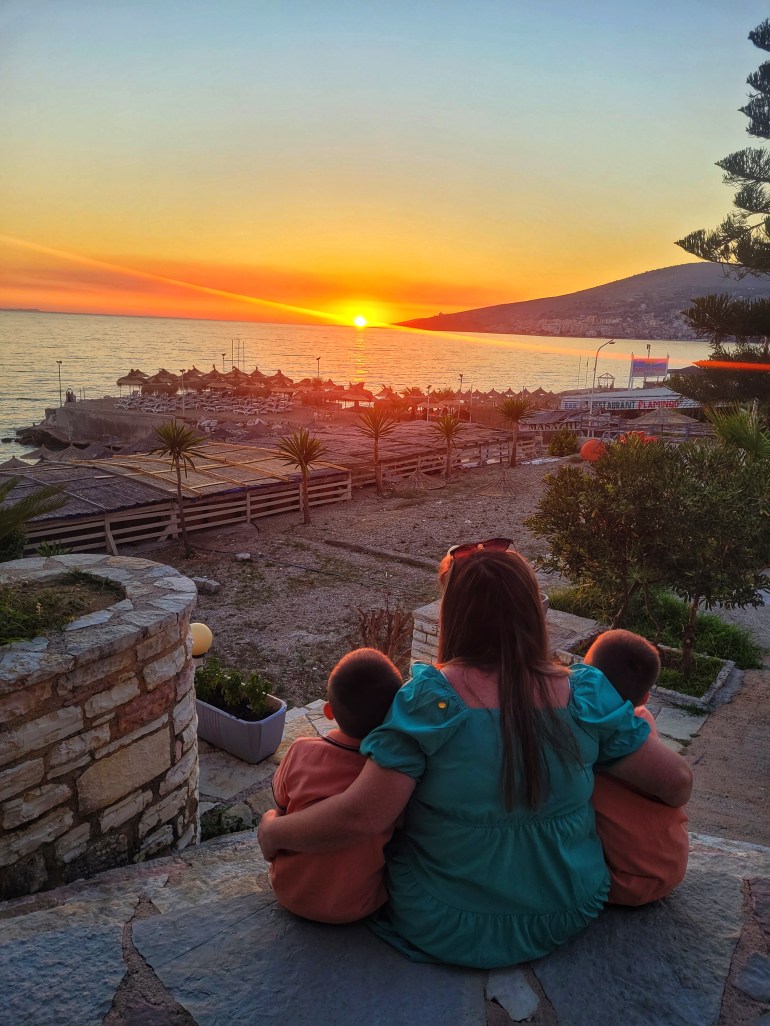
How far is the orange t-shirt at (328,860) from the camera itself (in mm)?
1933

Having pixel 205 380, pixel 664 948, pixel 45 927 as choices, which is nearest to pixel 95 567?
pixel 45 927

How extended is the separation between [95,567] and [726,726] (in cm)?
616

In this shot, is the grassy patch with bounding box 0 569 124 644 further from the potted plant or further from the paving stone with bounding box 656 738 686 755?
the paving stone with bounding box 656 738 686 755

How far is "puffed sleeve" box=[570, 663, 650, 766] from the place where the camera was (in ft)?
6.13

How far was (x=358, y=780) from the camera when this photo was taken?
1.80 metres

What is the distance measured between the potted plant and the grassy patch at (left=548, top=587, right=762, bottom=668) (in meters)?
4.28

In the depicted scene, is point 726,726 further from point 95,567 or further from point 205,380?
point 205,380

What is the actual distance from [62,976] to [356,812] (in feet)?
3.19

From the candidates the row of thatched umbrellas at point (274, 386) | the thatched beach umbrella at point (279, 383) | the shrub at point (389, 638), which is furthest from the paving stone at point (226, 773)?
the thatched beach umbrella at point (279, 383)

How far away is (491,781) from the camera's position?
1.78m

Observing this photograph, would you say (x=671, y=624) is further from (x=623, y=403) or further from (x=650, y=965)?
(x=623, y=403)

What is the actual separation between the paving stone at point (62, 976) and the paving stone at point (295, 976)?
0.10 m

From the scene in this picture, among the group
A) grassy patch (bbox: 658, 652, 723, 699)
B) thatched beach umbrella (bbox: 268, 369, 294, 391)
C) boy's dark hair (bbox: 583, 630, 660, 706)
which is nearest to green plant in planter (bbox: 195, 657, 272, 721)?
grassy patch (bbox: 658, 652, 723, 699)

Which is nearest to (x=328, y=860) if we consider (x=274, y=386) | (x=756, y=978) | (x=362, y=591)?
(x=756, y=978)
